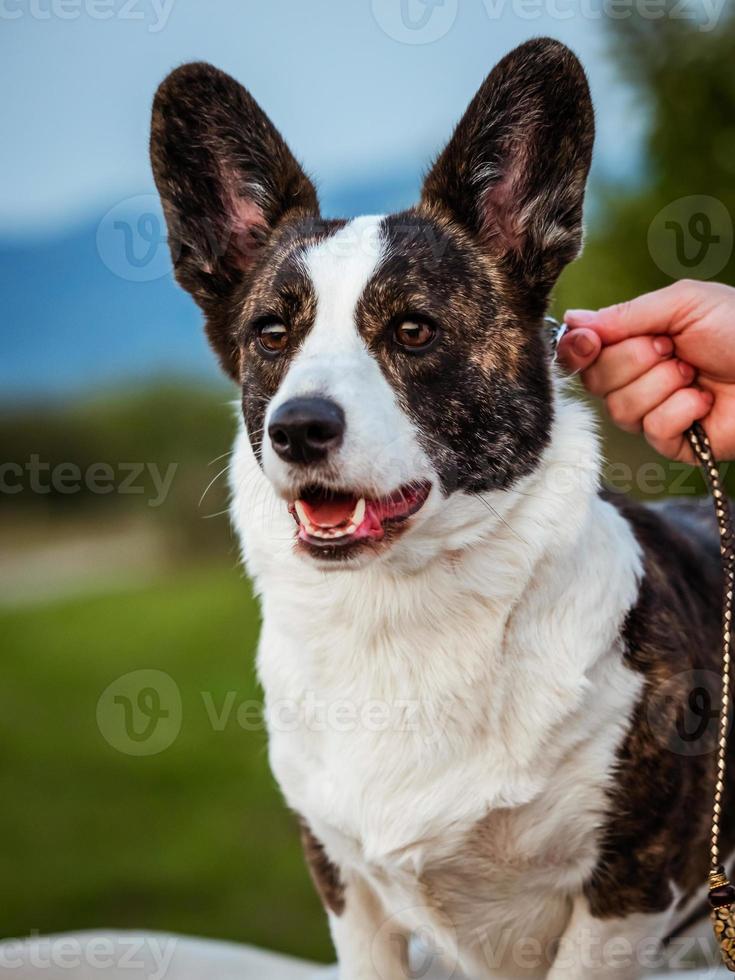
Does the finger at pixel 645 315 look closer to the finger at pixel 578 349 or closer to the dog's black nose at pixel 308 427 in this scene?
the finger at pixel 578 349

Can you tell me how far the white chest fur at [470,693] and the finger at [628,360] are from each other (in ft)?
1.52

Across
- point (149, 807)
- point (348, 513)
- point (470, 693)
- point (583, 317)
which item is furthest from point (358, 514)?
point (149, 807)

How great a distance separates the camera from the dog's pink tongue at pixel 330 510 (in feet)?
8.59

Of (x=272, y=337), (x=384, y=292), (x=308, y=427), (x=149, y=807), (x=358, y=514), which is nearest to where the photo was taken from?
(x=308, y=427)

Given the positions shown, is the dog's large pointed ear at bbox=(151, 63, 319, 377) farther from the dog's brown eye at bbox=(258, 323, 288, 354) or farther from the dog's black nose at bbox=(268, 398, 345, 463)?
the dog's black nose at bbox=(268, 398, 345, 463)

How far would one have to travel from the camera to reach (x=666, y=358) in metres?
3.31

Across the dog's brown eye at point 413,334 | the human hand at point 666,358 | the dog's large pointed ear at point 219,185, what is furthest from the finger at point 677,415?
the dog's large pointed ear at point 219,185

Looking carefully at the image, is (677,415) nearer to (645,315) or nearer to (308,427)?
(645,315)

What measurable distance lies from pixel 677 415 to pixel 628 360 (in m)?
0.21

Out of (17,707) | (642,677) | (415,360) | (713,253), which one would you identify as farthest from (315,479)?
(17,707)

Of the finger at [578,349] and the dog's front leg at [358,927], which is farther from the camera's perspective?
the finger at [578,349]

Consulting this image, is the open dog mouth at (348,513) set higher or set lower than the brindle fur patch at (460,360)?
lower

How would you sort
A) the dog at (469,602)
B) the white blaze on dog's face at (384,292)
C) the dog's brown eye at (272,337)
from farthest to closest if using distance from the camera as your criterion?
the dog's brown eye at (272,337) → the dog at (469,602) → the white blaze on dog's face at (384,292)

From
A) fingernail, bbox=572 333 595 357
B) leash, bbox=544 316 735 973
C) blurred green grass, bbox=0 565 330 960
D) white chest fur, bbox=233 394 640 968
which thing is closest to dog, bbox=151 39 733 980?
white chest fur, bbox=233 394 640 968
